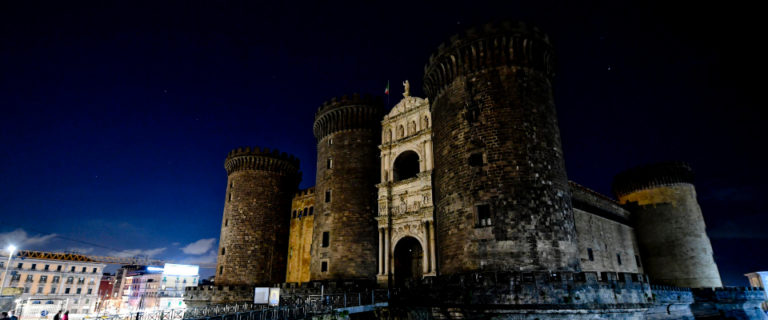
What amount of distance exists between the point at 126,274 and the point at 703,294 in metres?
139

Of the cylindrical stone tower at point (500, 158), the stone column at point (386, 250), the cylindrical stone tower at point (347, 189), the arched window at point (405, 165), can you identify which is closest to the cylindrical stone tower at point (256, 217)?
the cylindrical stone tower at point (347, 189)

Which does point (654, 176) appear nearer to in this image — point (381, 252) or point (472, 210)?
point (472, 210)

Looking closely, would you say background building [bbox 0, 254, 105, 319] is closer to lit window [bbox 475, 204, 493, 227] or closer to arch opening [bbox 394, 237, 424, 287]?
arch opening [bbox 394, 237, 424, 287]

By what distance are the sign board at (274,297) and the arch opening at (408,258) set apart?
9.80 m

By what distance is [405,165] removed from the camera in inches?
1280

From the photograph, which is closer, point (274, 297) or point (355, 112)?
point (274, 297)

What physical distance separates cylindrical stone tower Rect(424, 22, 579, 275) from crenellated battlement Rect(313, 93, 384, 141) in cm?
882

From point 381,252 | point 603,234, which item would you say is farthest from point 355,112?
point 603,234

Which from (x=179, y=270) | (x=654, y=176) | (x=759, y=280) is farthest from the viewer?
(x=179, y=270)

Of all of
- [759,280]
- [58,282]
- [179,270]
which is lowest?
[759,280]

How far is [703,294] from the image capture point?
1367 inches

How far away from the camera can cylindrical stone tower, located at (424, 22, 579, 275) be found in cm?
1989

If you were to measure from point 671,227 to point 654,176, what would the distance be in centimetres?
514

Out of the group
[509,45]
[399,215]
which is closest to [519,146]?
[509,45]
